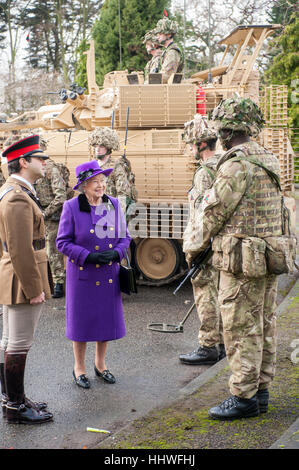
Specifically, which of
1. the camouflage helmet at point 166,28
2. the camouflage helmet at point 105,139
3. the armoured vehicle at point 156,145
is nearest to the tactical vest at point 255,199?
the camouflage helmet at point 105,139

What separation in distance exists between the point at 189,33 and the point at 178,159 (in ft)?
62.7

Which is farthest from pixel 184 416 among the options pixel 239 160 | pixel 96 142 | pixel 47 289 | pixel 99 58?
pixel 99 58

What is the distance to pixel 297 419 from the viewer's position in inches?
154

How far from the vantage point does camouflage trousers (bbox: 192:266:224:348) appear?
5.46m

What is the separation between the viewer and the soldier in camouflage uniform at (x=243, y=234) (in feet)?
12.9

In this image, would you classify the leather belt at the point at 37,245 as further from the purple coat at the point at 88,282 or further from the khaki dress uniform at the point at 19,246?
the purple coat at the point at 88,282

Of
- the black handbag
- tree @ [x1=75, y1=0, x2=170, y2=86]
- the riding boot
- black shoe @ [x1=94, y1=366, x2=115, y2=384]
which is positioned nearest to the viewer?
the riding boot

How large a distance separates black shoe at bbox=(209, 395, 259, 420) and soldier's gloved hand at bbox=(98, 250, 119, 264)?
1.39m

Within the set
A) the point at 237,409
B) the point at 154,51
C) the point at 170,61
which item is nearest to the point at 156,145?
the point at 170,61

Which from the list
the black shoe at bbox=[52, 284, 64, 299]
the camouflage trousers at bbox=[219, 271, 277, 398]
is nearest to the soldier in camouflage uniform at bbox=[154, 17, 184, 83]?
the black shoe at bbox=[52, 284, 64, 299]

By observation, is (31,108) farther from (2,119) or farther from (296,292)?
(296,292)

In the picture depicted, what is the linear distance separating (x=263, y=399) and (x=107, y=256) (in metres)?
1.57

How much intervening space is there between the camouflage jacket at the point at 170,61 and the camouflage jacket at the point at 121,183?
7.54 ft

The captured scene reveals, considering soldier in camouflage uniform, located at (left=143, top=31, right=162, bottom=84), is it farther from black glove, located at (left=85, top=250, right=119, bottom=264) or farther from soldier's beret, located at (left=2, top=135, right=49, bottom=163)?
soldier's beret, located at (left=2, top=135, right=49, bottom=163)
